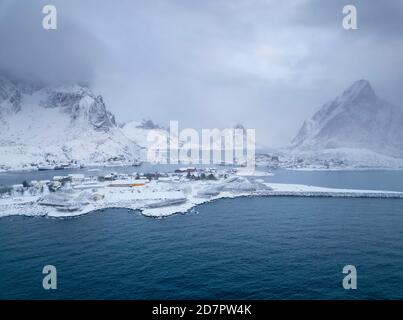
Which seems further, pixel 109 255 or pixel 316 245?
pixel 316 245

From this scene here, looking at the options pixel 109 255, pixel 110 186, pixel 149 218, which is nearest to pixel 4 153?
pixel 110 186

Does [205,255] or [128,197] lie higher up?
[128,197]

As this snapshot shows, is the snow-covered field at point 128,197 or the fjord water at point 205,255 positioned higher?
the snow-covered field at point 128,197

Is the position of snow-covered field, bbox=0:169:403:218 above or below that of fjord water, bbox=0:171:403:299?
above

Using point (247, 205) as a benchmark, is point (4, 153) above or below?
above

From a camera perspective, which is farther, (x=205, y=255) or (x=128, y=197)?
(x=128, y=197)

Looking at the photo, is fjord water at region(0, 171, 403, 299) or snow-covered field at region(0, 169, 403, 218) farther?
snow-covered field at region(0, 169, 403, 218)

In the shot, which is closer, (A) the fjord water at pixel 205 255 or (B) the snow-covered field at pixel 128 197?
(A) the fjord water at pixel 205 255
